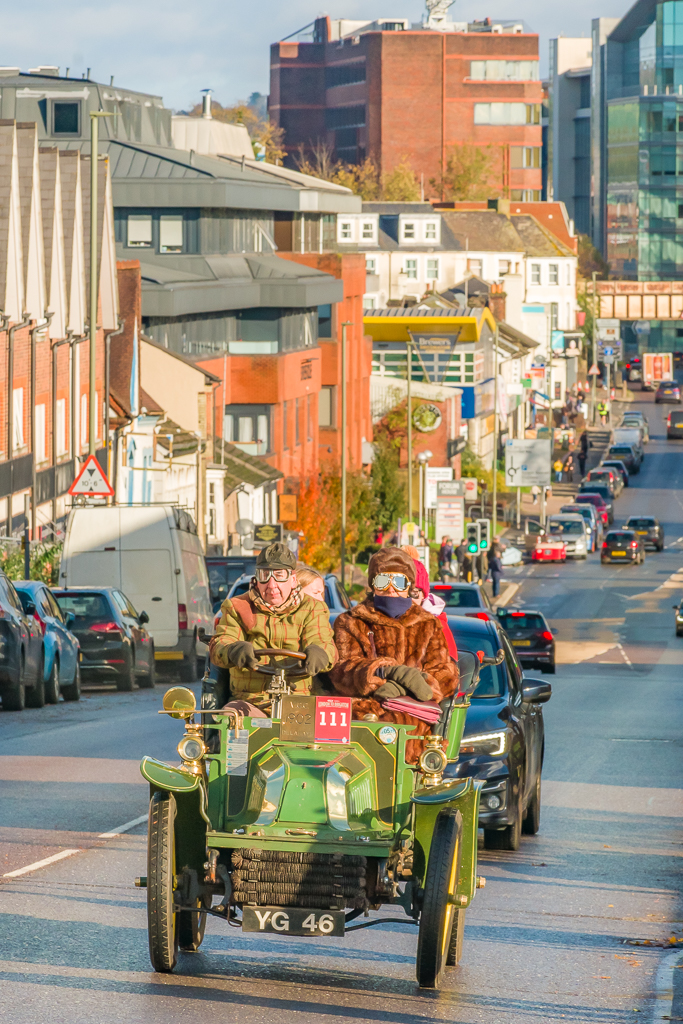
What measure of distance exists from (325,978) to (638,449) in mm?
105401

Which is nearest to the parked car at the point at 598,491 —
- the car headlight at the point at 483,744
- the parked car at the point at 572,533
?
the parked car at the point at 572,533

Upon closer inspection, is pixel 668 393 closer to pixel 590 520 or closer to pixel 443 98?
pixel 443 98

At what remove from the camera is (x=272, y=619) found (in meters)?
9.02

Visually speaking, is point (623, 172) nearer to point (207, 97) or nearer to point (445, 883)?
point (207, 97)

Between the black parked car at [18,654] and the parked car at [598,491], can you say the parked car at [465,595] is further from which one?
the parked car at [598,491]

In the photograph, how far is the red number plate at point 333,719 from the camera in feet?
26.4

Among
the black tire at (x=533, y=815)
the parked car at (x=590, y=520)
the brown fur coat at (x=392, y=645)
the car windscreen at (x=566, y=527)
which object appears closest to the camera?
the brown fur coat at (x=392, y=645)

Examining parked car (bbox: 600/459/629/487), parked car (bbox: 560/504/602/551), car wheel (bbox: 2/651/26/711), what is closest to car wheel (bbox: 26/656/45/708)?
car wheel (bbox: 2/651/26/711)

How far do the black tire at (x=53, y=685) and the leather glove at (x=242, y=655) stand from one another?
51.9ft

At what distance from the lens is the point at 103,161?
5244 centimetres

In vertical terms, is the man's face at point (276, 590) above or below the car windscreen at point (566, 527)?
above

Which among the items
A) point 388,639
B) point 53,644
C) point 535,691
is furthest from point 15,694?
point 388,639

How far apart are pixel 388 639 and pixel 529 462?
80.4m

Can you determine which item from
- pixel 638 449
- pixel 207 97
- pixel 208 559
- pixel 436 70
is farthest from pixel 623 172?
pixel 208 559
